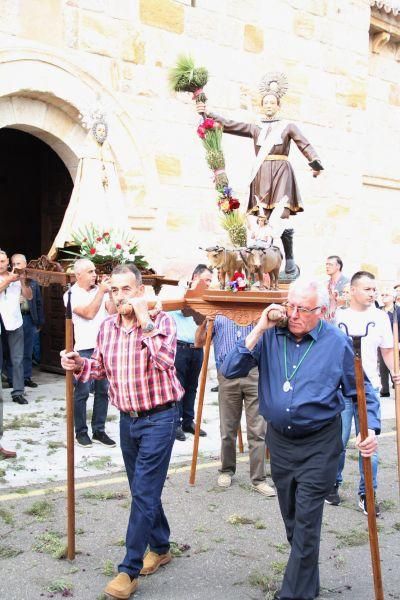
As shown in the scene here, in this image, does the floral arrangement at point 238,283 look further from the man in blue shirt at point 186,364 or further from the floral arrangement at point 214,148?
the man in blue shirt at point 186,364

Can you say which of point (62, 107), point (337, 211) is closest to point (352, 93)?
point (337, 211)

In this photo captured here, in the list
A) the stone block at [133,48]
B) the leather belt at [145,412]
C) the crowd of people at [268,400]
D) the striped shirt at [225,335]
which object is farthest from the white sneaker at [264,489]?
the stone block at [133,48]

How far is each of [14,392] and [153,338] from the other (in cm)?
554

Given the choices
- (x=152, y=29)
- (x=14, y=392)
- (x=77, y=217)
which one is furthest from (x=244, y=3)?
(x=14, y=392)

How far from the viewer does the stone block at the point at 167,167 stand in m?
10.3

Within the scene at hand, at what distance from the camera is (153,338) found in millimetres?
4273

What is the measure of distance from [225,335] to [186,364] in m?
1.61

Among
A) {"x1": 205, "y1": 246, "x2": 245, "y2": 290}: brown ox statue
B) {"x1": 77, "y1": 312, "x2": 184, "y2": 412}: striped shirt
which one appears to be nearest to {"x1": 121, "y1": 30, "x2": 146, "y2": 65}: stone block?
{"x1": 205, "y1": 246, "x2": 245, "y2": 290}: brown ox statue

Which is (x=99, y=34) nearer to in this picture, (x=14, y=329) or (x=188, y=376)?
(x=14, y=329)

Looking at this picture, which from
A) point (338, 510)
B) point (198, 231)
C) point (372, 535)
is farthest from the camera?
point (198, 231)

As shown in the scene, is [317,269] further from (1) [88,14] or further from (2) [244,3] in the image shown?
(1) [88,14]

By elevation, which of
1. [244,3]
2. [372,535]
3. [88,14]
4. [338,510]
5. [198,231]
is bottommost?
[338,510]

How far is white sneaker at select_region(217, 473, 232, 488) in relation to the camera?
6.41 metres

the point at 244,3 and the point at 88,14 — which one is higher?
the point at 244,3
